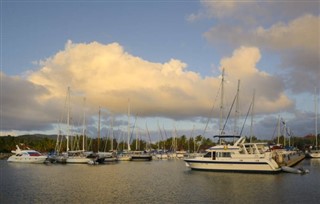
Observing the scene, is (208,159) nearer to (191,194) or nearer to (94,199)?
(191,194)

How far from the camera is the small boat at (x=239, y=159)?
62.0 meters

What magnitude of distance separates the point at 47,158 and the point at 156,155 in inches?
1542

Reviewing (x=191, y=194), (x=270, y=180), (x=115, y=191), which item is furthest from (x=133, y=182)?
(x=270, y=180)

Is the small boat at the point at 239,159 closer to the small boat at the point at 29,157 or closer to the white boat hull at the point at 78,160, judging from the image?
the white boat hull at the point at 78,160

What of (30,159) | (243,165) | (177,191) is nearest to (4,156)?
(30,159)

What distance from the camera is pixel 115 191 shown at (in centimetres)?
4312

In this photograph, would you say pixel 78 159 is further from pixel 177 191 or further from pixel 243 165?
pixel 177 191

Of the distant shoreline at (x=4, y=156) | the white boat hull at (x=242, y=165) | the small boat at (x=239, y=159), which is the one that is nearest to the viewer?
the white boat hull at (x=242, y=165)

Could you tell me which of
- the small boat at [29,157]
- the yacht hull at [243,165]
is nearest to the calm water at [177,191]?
the yacht hull at [243,165]

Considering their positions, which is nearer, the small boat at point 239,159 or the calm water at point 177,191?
the calm water at point 177,191

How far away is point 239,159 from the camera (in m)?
62.6

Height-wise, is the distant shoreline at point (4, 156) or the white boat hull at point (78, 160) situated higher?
the white boat hull at point (78, 160)

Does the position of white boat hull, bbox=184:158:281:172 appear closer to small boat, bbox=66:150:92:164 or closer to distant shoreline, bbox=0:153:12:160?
small boat, bbox=66:150:92:164

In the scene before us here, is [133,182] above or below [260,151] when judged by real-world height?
below
